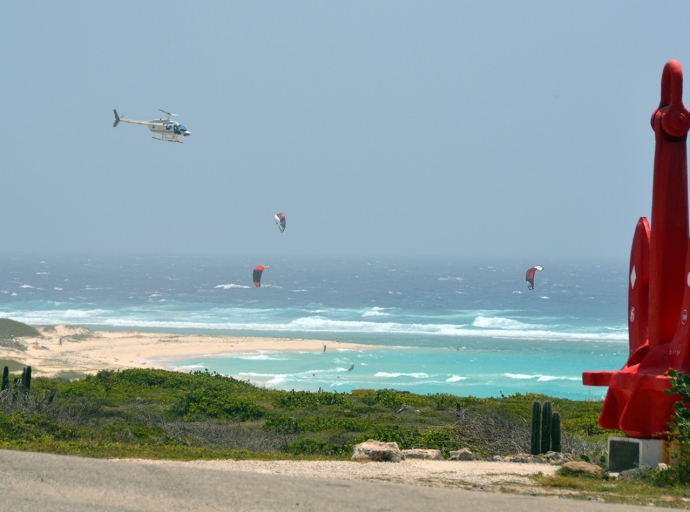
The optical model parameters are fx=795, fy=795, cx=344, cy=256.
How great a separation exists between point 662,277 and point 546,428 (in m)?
4.15

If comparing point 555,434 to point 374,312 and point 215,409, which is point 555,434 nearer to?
point 215,409

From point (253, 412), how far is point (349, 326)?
173 feet

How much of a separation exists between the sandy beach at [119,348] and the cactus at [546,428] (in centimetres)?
2615

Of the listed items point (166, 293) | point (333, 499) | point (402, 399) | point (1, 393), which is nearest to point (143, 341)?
point (402, 399)

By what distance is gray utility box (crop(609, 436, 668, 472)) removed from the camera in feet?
38.6

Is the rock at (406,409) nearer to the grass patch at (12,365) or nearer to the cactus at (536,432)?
the cactus at (536,432)

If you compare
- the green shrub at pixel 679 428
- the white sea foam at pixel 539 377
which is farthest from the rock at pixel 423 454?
the white sea foam at pixel 539 377

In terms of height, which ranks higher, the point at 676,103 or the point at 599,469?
the point at 676,103

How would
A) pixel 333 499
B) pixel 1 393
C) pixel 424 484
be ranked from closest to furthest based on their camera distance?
pixel 333 499, pixel 424 484, pixel 1 393

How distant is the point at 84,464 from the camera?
9086 millimetres

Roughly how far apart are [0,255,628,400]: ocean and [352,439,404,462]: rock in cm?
2175

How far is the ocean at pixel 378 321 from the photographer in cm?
4112

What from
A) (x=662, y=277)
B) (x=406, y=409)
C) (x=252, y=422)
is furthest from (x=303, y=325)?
(x=662, y=277)

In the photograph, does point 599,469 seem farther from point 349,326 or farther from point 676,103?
point 349,326
